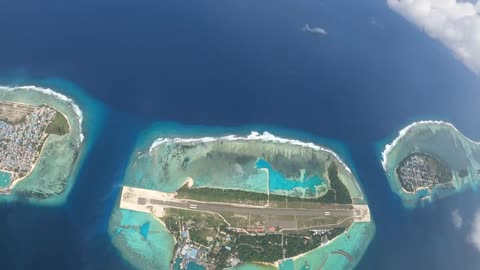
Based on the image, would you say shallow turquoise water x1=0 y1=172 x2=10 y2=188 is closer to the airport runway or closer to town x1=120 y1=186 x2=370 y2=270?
town x1=120 y1=186 x2=370 y2=270

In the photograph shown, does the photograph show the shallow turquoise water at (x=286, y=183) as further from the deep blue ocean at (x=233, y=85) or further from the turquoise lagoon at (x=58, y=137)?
the turquoise lagoon at (x=58, y=137)

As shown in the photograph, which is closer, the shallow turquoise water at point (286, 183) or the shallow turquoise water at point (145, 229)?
the shallow turquoise water at point (145, 229)

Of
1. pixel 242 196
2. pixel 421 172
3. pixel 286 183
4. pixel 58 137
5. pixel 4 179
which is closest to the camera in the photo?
pixel 4 179

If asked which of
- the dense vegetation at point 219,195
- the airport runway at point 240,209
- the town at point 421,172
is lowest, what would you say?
the airport runway at point 240,209

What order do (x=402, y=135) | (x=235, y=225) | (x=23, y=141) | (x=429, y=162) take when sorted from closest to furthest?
1. (x=235, y=225)
2. (x=23, y=141)
3. (x=429, y=162)
4. (x=402, y=135)

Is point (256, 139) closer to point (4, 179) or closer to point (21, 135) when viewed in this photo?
point (21, 135)

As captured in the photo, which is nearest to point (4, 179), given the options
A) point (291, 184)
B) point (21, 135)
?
point (21, 135)

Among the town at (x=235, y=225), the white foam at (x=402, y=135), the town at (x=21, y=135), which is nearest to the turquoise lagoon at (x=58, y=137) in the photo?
the town at (x=21, y=135)
